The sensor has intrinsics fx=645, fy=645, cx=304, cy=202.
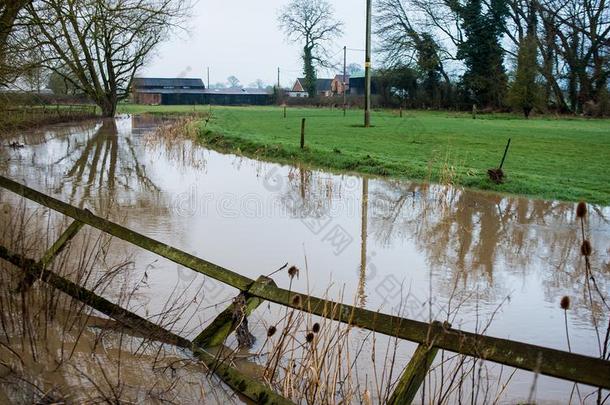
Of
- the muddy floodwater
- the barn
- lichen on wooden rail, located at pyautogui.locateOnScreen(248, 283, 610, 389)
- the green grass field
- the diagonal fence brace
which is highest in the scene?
the barn

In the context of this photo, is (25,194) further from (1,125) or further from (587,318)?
(1,125)

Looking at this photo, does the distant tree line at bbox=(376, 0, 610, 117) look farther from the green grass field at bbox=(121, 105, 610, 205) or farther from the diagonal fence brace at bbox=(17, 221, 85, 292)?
the diagonal fence brace at bbox=(17, 221, 85, 292)

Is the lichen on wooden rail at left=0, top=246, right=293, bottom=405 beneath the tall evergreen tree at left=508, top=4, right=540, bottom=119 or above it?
beneath

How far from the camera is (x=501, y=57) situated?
179 ft

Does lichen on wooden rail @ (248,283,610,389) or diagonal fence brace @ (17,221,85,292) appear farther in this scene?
diagonal fence brace @ (17,221,85,292)

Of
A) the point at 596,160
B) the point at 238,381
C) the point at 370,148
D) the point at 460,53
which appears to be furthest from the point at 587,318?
the point at 460,53

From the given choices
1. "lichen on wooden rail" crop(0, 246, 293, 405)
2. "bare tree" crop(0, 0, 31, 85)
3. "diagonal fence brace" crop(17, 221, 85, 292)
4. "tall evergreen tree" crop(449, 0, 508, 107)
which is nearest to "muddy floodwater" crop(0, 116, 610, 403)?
"lichen on wooden rail" crop(0, 246, 293, 405)

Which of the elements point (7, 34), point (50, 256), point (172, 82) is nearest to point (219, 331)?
point (50, 256)

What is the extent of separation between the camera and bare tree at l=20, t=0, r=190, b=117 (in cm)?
1373

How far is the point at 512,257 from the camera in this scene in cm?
886

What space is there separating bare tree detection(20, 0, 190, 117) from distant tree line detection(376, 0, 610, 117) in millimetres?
25802

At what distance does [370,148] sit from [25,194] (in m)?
17.9

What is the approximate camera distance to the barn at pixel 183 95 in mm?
86062

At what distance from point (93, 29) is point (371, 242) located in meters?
17.8
